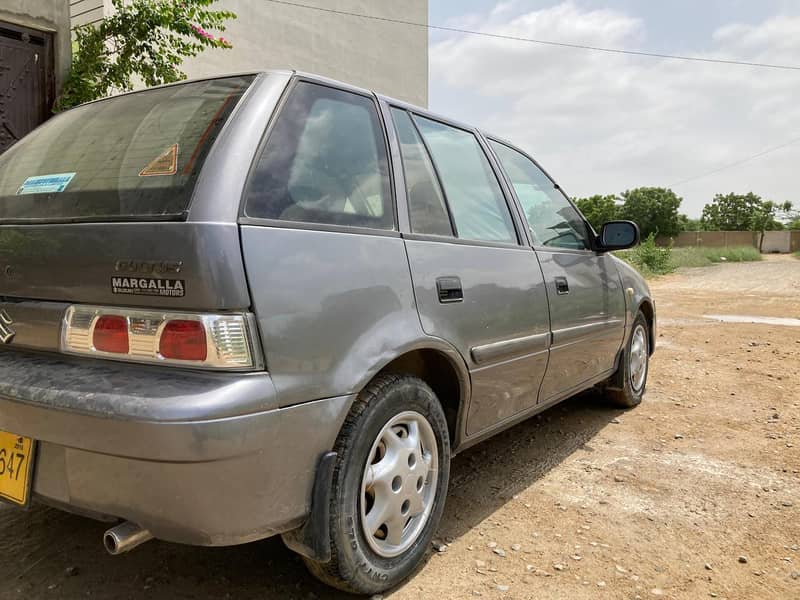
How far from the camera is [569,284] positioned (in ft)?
10.9

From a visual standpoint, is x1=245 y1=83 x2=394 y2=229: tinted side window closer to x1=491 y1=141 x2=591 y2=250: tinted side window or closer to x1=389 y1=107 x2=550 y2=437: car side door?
x1=389 y1=107 x2=550 y2=437: car side door

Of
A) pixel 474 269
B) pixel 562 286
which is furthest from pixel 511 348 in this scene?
pixel 562 286

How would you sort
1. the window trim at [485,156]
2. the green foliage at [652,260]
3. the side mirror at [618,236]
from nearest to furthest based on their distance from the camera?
the window trim at [485,156], the side mirror at [618,236], the green foliage at [652,260]

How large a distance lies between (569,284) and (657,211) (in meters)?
70.6

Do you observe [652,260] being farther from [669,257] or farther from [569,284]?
[569,284]

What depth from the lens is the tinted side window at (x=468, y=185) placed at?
106 inches

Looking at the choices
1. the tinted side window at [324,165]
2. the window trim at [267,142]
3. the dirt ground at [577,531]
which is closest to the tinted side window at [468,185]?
the window trim at [267,142]

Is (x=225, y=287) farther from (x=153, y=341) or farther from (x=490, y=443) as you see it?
(x=490, y=443)

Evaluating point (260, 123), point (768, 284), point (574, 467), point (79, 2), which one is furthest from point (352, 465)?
point (768, 284)

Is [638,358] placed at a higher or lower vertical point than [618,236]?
lower

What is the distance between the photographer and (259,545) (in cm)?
243

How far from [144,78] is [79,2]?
2700 millimetres

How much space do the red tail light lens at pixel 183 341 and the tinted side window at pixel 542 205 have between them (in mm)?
2042

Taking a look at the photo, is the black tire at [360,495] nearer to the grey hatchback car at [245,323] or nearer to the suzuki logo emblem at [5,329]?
the grey hatchback car at [245,323]
